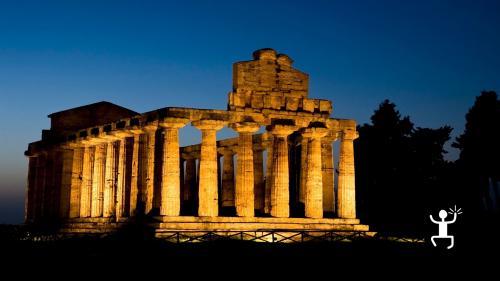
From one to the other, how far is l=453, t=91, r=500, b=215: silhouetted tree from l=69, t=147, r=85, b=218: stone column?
3551 centimetres

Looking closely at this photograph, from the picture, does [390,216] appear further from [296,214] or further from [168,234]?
[168,234]

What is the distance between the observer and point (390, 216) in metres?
74.1

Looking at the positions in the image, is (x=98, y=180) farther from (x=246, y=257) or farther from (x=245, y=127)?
(x=246, y=257)

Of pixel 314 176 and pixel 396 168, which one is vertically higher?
pixel 396 168

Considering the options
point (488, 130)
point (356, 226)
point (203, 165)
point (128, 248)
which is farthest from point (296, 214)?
point (488, 130)

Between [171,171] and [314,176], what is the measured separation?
9.99 meters

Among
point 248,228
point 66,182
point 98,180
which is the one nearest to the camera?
point 248,228

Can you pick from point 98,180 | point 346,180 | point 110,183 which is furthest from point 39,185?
point 346,180

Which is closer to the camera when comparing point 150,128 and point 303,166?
point 150,128

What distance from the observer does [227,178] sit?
197 ft

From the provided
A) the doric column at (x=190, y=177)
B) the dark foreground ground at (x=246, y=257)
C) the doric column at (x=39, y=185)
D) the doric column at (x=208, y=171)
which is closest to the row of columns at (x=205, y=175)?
the doric column at (x=208, y=171)

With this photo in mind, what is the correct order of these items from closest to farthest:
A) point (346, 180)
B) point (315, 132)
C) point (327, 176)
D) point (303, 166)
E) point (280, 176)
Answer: point (280, 176) < point (315, 132) < point (346, 180) < point (303, 166) < point (327, 176)

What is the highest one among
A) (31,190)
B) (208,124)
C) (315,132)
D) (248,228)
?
(208,124)

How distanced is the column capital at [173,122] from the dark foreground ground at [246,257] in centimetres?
899
